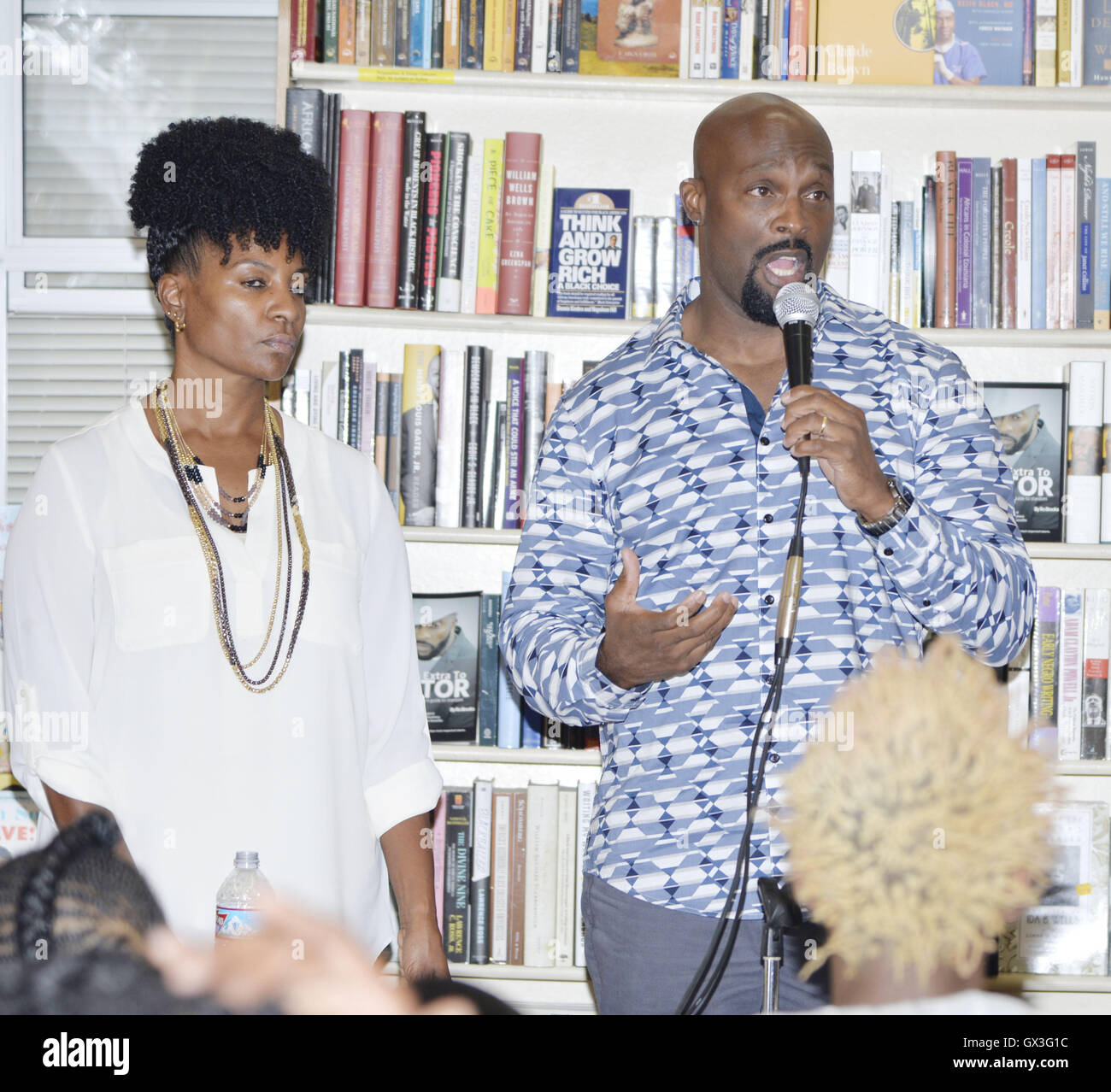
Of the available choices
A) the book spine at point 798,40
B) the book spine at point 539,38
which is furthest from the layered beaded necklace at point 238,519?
the book spine at point 798,40

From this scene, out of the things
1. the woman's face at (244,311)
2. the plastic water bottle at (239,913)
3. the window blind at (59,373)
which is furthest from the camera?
the window blind at (59,373)

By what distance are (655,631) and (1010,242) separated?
161cm

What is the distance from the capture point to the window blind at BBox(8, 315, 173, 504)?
9.77 ft

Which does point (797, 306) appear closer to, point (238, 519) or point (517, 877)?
point (238, 519)

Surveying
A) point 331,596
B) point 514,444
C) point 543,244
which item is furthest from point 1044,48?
point 331,596

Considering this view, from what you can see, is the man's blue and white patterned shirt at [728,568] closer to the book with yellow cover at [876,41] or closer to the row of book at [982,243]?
the row of book at [982,243]

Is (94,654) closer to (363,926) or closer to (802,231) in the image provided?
(363,926)

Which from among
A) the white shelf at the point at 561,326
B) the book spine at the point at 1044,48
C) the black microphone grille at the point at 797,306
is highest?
the book spine at the point at 1044,48

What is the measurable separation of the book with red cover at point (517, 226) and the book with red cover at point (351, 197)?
0.90 feet

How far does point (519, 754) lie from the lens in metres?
2.39

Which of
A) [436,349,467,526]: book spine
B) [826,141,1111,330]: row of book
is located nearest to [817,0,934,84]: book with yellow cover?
[826,141,1111,330]: row of book

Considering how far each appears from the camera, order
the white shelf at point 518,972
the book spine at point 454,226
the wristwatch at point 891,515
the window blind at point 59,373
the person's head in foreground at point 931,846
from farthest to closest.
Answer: the window blind at point 59,373 < the book spine at point 454,226 < the white shelf at point 518,972 < the wristwatch at point 891,515 < the person's head in foreground at point 931,846

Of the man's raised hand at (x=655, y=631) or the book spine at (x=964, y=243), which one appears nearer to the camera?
the man's raised hand at (x=655, y=631)

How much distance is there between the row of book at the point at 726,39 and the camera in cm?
244
